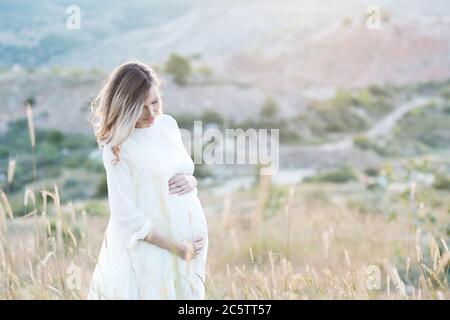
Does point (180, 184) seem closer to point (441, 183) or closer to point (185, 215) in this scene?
point (185, 215)

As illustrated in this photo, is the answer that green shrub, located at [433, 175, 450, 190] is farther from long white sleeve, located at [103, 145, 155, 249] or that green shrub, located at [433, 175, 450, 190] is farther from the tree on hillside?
long white sleeve, located at [103, 145, 155, 249]

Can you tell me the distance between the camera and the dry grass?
2.78 m

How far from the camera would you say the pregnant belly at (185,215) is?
3.13 meters

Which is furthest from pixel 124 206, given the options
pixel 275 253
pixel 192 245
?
pixel 275 253

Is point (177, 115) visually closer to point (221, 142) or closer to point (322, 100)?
point (221, 142)

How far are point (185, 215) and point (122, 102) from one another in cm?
53

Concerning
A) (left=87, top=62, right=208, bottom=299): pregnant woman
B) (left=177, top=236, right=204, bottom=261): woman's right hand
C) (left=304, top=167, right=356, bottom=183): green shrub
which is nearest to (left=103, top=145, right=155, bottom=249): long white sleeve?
(left=87, top=62, right=208, bottom=299): pregnant woman

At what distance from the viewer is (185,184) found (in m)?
3.18

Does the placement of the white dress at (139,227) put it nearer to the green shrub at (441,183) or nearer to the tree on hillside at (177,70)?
the green shrub at (441,183)

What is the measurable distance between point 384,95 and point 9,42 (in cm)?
1716

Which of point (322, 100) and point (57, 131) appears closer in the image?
point (57, 131)

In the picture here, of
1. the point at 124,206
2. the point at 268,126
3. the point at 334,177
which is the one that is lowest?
the point at 334,177

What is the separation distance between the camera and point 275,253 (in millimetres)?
2752
